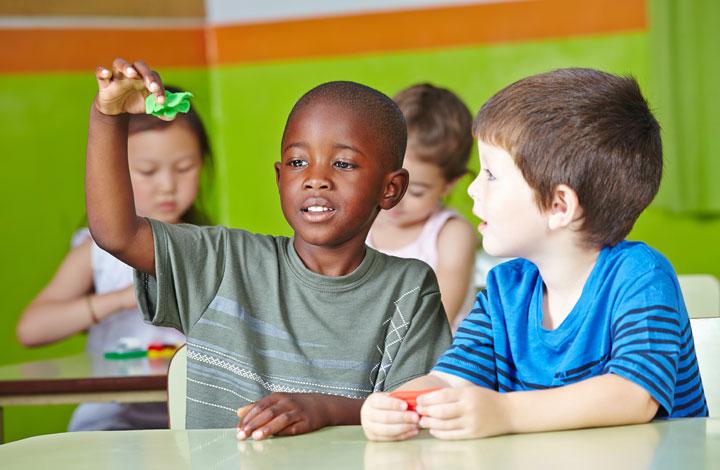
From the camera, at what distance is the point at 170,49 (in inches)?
177

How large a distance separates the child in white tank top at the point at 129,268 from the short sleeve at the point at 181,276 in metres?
1.08

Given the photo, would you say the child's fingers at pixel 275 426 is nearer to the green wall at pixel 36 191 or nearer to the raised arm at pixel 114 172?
the raised arm at pixel 114 172

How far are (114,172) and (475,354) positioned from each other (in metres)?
0.51

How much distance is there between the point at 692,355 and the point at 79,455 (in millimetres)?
700

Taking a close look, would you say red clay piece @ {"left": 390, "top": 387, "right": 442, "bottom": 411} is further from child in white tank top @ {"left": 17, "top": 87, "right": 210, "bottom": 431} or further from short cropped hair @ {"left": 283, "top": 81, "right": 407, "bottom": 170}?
child in white tank top @ {"left": 17, "top": 87, "right": 210, "bottom": 431}

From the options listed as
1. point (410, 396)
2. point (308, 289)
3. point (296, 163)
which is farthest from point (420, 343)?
point (410, 396)

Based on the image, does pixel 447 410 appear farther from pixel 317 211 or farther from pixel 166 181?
pixel 166 181

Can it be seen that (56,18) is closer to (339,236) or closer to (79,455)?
(339,236)

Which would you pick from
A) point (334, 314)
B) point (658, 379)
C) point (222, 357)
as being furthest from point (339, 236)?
point (658, 379)

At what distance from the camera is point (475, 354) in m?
1.32

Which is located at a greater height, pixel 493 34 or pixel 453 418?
pixel 493 34

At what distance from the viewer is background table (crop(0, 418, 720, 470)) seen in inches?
37.5

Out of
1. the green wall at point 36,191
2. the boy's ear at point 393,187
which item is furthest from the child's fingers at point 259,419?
the green wall at point 36,191

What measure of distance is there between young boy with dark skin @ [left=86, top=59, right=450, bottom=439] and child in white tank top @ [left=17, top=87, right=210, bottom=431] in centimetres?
108
